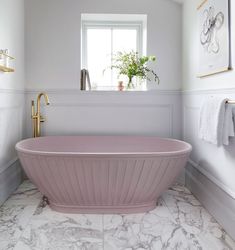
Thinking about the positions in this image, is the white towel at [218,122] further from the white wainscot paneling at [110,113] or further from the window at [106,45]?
the window at [106,45]

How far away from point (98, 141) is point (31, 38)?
137cm

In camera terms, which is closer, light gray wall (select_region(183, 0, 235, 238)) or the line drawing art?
light gray wall (select_region(183, 0, 235, 238))

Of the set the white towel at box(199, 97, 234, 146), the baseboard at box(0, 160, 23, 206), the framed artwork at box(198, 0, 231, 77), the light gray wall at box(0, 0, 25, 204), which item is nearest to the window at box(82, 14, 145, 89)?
the light gray wall at box(0, 0, 25, 204)

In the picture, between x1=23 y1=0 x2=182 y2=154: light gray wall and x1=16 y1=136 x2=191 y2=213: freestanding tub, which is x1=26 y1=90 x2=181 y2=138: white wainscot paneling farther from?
x1=16 y1=136 x2=191 y2=213: freestanding tub

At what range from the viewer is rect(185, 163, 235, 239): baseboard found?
1.95 m

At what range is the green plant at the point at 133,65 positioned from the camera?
3184 millimetres

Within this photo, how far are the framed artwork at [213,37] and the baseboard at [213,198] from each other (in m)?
0.91

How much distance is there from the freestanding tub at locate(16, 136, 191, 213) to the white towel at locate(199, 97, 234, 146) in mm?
272

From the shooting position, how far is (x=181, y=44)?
323cm

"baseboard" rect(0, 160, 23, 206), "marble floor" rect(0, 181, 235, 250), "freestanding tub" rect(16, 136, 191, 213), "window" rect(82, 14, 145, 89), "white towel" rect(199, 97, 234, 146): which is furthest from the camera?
"window" rect(82, 14, 145, 89)

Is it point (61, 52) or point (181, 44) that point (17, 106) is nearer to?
point (61, 52)

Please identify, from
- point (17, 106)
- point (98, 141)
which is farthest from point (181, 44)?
point (17, 106)

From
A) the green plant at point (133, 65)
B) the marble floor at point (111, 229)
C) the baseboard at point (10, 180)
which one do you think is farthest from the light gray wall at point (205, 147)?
the baseboard at point (10, 180)

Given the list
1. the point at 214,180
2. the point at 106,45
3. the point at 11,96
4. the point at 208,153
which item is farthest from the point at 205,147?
the point at 11,96
